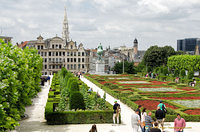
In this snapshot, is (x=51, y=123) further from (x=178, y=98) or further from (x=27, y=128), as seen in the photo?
(x=178, y=98)

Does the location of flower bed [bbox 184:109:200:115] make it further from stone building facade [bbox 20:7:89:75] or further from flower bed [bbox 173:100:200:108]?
stone building facade [bbox 20:7:89:75]

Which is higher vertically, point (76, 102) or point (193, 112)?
point (76, 102)

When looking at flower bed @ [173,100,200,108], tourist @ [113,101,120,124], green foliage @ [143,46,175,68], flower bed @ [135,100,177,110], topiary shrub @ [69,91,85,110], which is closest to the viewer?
tourist @ [113,101,120,124]

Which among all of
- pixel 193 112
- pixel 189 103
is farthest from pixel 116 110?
pixel 189 103

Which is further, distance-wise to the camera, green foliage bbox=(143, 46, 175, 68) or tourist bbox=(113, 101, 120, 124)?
green foliage bbox=(143, 46, 175, 68)

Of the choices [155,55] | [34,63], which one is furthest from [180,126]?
[155,55]

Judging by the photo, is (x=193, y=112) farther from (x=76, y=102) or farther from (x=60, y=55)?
(x=60, y=55)

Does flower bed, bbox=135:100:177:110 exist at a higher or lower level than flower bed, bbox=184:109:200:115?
higher

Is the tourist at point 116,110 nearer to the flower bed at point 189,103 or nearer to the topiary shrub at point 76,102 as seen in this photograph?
the topiary shrub at point 76,102

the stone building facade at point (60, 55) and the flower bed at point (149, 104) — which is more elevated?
→ the stone building facade at point (60, 55)

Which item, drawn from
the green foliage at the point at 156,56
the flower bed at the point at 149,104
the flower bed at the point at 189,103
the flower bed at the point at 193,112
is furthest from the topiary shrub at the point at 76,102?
the green foliage at the point at 156,56

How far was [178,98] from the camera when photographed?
29641 mm

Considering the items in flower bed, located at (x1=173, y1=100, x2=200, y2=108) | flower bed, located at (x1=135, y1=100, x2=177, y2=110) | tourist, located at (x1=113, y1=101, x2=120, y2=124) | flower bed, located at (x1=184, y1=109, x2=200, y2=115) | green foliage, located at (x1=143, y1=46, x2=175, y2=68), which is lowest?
flower bed, located at (x1=184, y1=109, x2=200, y2=115)

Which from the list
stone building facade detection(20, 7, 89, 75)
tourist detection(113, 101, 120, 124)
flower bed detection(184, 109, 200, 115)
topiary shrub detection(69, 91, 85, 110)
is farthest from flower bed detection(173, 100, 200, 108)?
stone building facade detection(20, 7, 89, 75)
